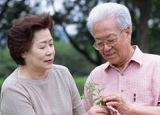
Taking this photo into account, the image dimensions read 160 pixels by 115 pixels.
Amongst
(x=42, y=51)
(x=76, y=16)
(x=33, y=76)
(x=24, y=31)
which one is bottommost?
(x=76, y=16)

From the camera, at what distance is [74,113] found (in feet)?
10.9

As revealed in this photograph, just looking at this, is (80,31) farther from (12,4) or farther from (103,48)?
(103,48)

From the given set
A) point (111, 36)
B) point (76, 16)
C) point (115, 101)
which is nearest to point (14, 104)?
point (115, 101)

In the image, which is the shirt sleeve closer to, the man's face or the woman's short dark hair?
the woman's short dark hair

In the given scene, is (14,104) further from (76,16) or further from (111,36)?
(76,16)

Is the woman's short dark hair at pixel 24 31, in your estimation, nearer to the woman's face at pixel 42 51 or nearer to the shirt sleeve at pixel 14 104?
the woman's face at pixel 42 51

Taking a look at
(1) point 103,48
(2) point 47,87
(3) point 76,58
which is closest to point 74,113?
(2) point 47,87

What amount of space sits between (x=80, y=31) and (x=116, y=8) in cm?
1877

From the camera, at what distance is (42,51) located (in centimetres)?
302

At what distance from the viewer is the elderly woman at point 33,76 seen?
9.74 ft

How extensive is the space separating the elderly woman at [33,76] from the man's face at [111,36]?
34 centimetres

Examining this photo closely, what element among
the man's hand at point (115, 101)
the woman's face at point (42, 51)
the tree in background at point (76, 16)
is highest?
the woman's face at point (42, 51)

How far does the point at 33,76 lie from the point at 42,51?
0.73 feet

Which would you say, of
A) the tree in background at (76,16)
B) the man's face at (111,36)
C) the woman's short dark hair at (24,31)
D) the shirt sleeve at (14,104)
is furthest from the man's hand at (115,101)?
the tree in background at (76,16)
